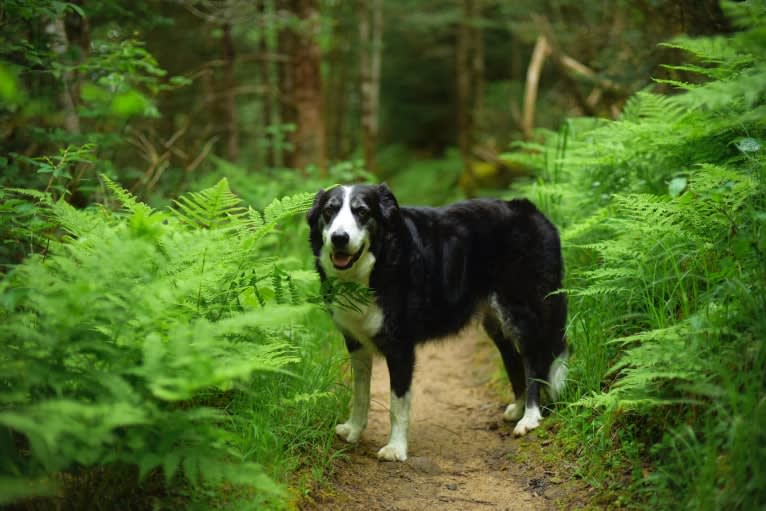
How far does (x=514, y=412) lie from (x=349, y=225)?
7.27 ft

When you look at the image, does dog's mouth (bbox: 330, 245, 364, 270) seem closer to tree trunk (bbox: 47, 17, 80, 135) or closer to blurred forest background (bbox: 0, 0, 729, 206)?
blurred forest background (bbox: 0, 0, 729, 206)

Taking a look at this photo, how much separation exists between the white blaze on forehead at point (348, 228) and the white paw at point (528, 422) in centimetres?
189

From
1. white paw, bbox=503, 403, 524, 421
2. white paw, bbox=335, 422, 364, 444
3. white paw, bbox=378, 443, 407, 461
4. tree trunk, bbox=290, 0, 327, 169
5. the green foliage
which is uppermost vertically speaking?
tree trunk, bbox=290, 0, 327, 169

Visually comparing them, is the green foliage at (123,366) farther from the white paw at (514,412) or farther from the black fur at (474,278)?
the white paw at (514,412)

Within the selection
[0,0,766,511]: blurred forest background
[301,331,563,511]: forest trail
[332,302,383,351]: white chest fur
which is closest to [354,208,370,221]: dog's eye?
[0,0,766,511]: blurred forest background

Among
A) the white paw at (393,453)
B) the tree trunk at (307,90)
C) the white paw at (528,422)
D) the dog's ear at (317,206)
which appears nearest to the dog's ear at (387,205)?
the dog's ear at (317,206)

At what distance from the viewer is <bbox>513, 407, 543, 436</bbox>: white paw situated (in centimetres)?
446

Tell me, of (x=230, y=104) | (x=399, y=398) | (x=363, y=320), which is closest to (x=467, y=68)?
(x=230, y=104)

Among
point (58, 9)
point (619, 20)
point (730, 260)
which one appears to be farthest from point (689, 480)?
point (619, 20)

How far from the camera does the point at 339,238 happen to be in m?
3.77

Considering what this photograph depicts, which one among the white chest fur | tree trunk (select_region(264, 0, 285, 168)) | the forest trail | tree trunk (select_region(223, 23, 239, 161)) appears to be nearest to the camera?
the forest trail

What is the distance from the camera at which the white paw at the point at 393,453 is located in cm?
416

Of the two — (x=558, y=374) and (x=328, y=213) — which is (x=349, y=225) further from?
(x=558, y=374)

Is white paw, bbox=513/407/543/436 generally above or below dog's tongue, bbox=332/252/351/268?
below
